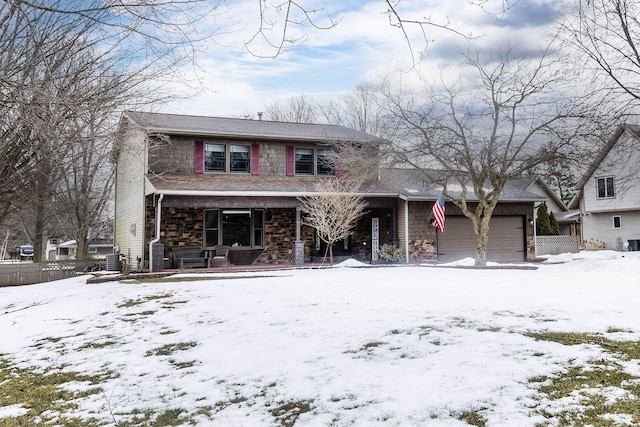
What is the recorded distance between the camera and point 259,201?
16.1 m

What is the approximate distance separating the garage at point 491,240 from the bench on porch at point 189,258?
8.87m

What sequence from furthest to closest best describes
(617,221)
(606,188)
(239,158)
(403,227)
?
(606,188)
(617,221)
(403,227)
(239,158)

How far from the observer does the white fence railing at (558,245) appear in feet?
76.8

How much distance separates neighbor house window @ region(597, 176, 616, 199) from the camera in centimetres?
2624

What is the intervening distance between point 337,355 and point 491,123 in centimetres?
1326

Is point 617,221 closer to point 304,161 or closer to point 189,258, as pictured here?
point 304,161

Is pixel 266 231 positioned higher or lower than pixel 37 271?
higher

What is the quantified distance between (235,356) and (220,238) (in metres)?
12.6

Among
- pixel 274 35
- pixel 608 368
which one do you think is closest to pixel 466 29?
pixel 274 35

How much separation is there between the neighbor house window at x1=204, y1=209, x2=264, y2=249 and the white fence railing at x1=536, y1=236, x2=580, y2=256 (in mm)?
14251

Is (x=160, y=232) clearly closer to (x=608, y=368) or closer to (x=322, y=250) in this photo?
(x=322, y=250)

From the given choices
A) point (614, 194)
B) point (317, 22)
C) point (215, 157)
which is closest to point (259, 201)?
point (215, 157)

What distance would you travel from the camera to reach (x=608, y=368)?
149 inches

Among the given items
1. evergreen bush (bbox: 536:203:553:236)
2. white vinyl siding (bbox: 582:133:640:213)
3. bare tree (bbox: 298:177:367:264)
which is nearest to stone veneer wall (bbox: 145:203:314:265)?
bare tree (bbox: 298:177:367:264)
